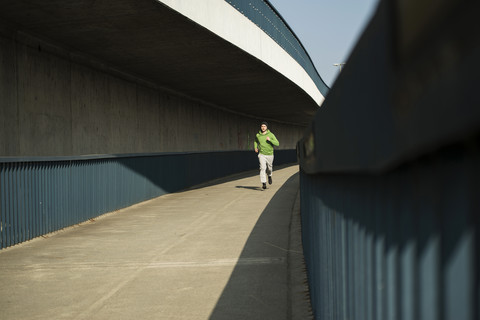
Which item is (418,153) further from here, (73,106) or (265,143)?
(265,143)

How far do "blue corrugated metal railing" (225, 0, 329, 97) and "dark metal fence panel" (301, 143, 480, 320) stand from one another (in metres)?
12.5


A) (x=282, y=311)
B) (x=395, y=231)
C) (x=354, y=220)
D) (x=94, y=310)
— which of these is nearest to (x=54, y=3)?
(x=94, y=310)

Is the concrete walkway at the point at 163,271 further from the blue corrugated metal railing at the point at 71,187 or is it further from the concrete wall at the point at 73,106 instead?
the concrete wall at the point at 73,106

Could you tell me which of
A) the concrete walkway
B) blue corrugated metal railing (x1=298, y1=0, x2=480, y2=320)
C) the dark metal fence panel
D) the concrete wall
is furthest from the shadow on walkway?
the concrete wall

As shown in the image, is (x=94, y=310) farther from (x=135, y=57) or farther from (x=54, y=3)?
(x=135, y=57)

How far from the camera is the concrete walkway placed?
4711 millimetres

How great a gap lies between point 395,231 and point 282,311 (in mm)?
3516

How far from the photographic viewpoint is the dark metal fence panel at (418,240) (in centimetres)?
75

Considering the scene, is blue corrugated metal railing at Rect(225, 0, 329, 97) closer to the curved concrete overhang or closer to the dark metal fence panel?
the curved concrete overhang

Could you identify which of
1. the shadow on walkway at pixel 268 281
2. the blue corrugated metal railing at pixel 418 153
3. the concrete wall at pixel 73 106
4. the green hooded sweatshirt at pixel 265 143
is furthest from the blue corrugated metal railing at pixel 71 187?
the blue corrugated metal railing at pixel 418 153

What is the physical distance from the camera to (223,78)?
17938mm

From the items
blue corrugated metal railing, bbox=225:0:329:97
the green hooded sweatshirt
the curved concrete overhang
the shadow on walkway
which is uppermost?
blue corrugated metal railing, bbox=225:0:329:97

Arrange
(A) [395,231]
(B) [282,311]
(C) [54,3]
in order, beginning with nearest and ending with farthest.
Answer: (A) [395,231] < (B) [282,311] < (C) [54,3]

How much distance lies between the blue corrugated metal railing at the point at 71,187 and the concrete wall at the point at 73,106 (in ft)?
3.58
